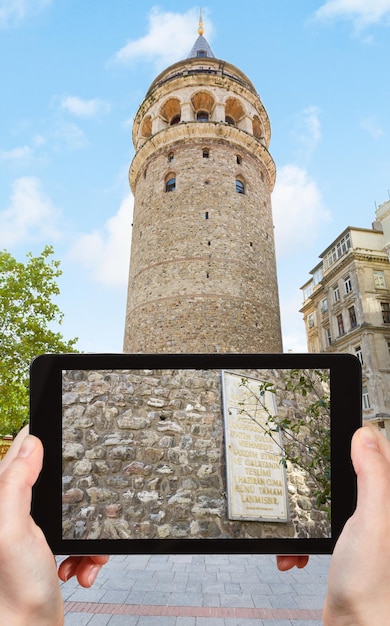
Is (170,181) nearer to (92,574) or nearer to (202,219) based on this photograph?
(202,219)

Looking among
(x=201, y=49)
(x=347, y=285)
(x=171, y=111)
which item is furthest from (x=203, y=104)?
(x=347, y=285)

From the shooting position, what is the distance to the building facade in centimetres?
2025

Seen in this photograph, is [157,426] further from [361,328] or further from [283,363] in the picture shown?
[361,328]

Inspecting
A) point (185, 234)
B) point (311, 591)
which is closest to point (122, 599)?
point (311, 591)

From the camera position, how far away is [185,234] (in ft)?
56.5

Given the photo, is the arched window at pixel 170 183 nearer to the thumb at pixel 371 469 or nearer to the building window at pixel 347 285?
the building window at pixel 347 285

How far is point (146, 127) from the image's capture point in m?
21.8

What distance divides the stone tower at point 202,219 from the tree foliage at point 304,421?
1313cm

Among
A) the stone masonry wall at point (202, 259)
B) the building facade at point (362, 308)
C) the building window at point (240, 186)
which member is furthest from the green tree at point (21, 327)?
the building facade at point (362, 308)

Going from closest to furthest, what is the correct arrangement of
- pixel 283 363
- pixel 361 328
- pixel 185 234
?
1. pixel 283 363
2. pixel 185 234
3. pixel 361 328

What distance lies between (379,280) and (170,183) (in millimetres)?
14019

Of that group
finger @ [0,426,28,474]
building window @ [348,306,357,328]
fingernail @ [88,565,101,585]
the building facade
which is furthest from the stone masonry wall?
finger @ [0,426,28,474]

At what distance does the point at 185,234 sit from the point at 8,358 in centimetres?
898

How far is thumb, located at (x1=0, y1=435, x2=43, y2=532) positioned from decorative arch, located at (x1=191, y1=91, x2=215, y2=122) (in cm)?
2158
